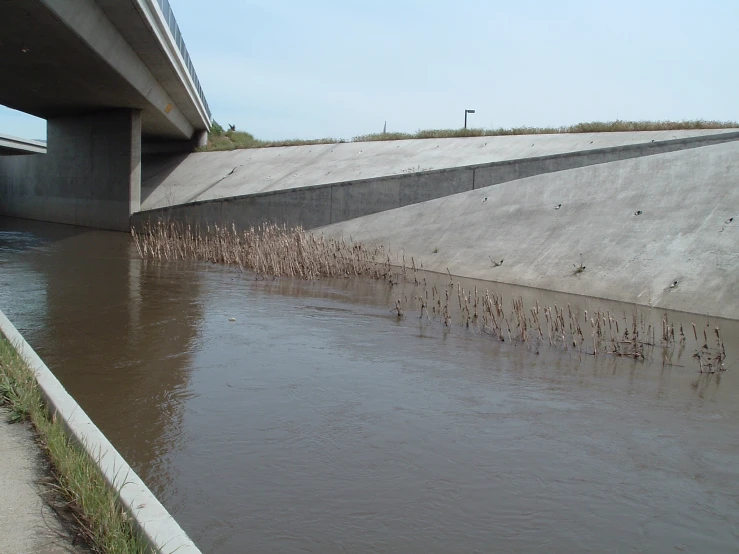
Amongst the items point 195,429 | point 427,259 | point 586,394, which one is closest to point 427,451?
point 195,429

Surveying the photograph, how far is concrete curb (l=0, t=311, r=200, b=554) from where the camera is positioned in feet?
11.0

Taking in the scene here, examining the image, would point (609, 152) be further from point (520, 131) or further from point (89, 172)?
point (89, 172)

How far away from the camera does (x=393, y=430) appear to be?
22.0 feet

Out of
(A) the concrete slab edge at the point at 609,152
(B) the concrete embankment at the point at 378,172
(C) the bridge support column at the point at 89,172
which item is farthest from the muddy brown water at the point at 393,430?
(C) the bridge support column at the point at 89,172

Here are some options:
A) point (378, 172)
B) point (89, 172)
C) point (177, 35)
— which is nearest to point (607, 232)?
point (378, 172)

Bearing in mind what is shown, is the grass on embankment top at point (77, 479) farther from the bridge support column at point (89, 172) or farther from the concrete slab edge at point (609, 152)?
the bridge support column at point (89, 172)

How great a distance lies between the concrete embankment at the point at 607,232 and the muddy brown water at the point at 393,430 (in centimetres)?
321

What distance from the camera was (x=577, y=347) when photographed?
10859 millimetres

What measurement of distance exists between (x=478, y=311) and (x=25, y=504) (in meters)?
10.8

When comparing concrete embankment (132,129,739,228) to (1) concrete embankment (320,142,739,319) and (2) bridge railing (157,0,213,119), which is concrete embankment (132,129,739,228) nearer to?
(1) concrete embankment (320,142,739,319)

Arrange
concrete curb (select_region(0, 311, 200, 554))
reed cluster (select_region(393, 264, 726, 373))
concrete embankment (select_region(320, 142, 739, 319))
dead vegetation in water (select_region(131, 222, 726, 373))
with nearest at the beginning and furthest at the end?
1. concrete curb (select_region(0, 311, 200, 554))
2. reed cluster (select_region(393, 264, 726, 373))
3. dead vegetation in water (select_region(131, 222, 726, 373))
4. concrete embankment (select_region(320, 142, 739, 319))

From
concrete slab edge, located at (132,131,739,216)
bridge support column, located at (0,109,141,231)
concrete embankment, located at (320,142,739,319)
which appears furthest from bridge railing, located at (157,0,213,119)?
concrete embankment, located at (320,142,739,319)

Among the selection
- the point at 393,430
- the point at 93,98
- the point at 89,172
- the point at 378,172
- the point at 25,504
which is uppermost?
the point at 93,98

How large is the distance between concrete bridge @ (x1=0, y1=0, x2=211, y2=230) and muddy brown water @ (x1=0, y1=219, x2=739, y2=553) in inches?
371
